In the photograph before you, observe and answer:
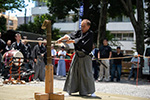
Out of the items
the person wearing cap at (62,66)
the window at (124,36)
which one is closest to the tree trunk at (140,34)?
the person wearing cap at (62,66)

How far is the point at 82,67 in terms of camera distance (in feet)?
23.5

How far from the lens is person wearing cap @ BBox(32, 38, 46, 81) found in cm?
1252

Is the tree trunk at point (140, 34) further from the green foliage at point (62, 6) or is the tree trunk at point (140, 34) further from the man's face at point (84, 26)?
the man's face at point (84, 26)

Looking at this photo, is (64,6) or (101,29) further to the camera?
(64,6)

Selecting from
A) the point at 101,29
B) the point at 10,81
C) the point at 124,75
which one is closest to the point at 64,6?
the point at 101,29

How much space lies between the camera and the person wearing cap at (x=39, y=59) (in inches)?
493

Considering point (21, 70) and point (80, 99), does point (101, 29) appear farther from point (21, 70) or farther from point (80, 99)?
point (80, 99)

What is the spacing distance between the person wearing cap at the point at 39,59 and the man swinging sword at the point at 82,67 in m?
5.48

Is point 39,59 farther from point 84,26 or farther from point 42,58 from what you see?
point 84,26

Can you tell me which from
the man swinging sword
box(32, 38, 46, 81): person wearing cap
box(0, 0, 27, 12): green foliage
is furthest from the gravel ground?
box(0, 0, 27, 12): green foliage

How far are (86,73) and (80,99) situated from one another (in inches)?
38.2

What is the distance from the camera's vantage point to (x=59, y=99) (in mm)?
5332

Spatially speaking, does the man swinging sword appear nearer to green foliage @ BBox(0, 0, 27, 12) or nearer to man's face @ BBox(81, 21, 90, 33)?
man's face @ BBox(81, 21, 90, 33)

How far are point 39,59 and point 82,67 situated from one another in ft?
19.0
